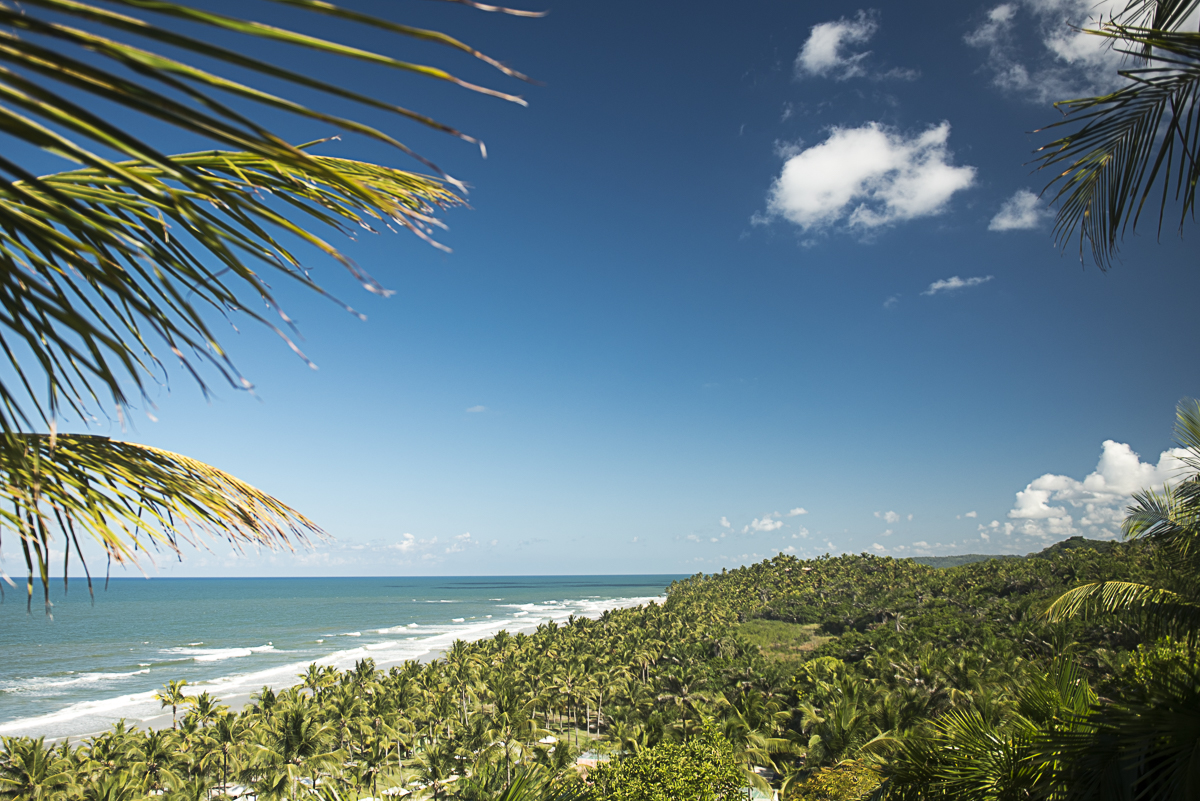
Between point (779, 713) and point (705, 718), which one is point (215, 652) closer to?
point (705, 718)

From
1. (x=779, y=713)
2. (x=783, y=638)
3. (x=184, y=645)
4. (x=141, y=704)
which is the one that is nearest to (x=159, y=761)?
(x=141, y=704)

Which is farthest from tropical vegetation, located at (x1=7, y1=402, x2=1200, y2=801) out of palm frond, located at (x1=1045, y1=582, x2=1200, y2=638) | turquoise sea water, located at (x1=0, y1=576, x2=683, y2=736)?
turquoise sea water, located at (x1=0, y1=576, x2=683, y2=736)

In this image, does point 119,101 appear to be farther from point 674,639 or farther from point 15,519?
point 674,639

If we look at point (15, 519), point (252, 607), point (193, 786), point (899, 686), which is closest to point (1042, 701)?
point (15, 519)

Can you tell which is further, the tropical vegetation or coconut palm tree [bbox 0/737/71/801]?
coconut palm tree [bbox 0/737/71/801]

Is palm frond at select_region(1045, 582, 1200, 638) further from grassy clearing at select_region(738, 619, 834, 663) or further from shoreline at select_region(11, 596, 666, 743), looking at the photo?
grassy clearing at select_region(738, 619, 834, 663)

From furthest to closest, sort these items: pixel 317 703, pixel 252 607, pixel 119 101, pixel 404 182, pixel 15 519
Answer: pixel 252 607, pixel 317 703, pixel 404 182, pixel 15 519, pixel 119 101

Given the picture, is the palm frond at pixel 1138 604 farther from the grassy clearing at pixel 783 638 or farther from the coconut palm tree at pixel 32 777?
the grassy clearing at pixel 783 638
